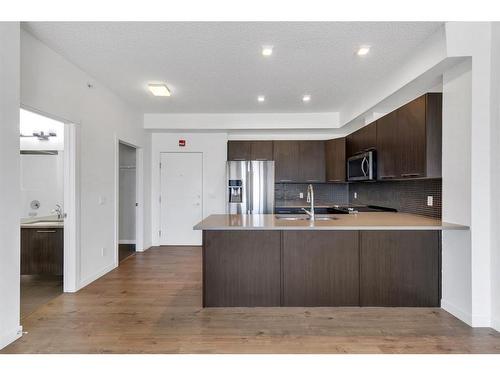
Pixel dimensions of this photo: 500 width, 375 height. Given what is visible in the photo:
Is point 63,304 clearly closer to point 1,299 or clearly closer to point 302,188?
point 1,299

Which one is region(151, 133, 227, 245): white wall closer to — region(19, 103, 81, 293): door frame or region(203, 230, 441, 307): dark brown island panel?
region(19, 103, 81, 293): door frame

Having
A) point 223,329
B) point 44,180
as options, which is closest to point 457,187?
point 223,329

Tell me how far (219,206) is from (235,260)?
2.95 m

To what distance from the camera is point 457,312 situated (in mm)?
2623

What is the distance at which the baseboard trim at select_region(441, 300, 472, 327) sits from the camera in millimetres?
2490

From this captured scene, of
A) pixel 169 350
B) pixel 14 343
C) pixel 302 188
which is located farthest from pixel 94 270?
pixel 302 188

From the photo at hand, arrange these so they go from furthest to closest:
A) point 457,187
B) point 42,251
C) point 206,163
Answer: point 206,163 < point 42,251 < point 457,187

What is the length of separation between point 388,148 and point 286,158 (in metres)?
2.42

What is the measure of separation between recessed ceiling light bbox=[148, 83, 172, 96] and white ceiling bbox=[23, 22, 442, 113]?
10cm

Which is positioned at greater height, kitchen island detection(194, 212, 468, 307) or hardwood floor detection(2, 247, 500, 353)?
kitchen island detection(194, 212, 468, 307)

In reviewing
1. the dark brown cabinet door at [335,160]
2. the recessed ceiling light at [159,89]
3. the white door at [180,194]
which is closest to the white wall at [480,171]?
the dark brown cabinet door at [335,160]

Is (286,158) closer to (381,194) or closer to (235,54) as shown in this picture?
(381,194)

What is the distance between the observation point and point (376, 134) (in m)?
3.79

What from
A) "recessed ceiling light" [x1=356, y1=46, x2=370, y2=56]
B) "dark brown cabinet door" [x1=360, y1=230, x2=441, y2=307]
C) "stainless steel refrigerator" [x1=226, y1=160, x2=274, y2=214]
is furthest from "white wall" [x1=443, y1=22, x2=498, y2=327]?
"stainless steel refrigerator" [x1=226, y1=160, x2=274, y2=214]
